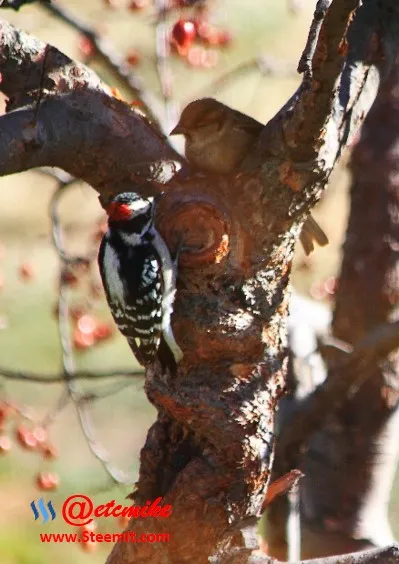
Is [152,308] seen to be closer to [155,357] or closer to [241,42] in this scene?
[155,357]

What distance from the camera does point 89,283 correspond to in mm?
5016

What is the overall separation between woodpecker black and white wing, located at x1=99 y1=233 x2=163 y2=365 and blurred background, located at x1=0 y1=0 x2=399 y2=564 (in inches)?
13.6

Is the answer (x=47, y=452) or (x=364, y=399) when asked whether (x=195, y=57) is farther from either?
(x=47, y=452)

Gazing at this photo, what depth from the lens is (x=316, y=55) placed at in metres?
2.76

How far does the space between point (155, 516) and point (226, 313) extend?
737mm

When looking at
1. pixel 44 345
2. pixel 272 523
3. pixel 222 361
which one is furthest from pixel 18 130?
pixel 44 345

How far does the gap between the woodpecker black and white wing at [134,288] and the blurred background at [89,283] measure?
1.14 ft

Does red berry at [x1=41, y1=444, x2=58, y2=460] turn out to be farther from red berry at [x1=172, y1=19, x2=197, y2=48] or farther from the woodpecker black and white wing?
red berry at [x1=172, y1=19, x2=197, y2=48]

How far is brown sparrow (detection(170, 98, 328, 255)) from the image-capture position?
3.42 m

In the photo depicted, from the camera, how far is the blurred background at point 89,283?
16.5ft

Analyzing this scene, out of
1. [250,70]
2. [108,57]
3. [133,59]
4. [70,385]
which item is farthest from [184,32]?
[70,385]

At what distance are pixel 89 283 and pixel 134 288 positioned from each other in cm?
114

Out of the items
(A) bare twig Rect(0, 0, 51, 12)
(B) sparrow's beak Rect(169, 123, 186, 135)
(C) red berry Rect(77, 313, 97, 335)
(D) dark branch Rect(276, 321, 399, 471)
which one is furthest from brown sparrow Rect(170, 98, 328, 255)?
(C) red berry Rect(77, 313, 97, 335)

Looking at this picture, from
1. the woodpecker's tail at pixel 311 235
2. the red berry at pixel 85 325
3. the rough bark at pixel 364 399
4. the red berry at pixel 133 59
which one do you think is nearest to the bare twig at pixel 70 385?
the red berry at pixel 85 325
